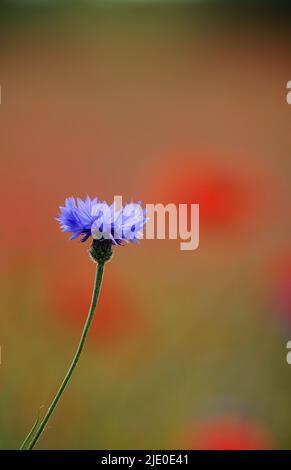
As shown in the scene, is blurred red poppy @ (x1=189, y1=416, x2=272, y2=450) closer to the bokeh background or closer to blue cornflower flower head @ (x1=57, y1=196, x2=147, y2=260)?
the bokeh background

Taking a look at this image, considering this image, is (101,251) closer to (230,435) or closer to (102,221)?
(102,221)

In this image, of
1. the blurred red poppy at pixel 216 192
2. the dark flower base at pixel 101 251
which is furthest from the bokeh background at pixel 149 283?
the dark flower base at pixel 101 251

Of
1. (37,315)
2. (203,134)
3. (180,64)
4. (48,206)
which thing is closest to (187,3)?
(180,64)

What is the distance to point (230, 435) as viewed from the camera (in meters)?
0.54

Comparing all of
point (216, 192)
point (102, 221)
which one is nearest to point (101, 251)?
point (102, 221)

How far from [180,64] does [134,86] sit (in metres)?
0.11

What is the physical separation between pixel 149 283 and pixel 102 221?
0.93ft

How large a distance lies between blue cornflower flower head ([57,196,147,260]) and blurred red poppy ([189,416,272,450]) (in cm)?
23

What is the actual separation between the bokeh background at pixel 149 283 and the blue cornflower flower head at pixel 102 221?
20 cm

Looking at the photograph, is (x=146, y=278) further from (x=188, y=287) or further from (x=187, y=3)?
(x=187, y=3)

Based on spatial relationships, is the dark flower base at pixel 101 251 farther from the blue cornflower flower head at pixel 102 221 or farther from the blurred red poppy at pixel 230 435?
the blurred red poppy at pixel 230 435

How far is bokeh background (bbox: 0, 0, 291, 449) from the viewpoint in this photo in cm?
58
